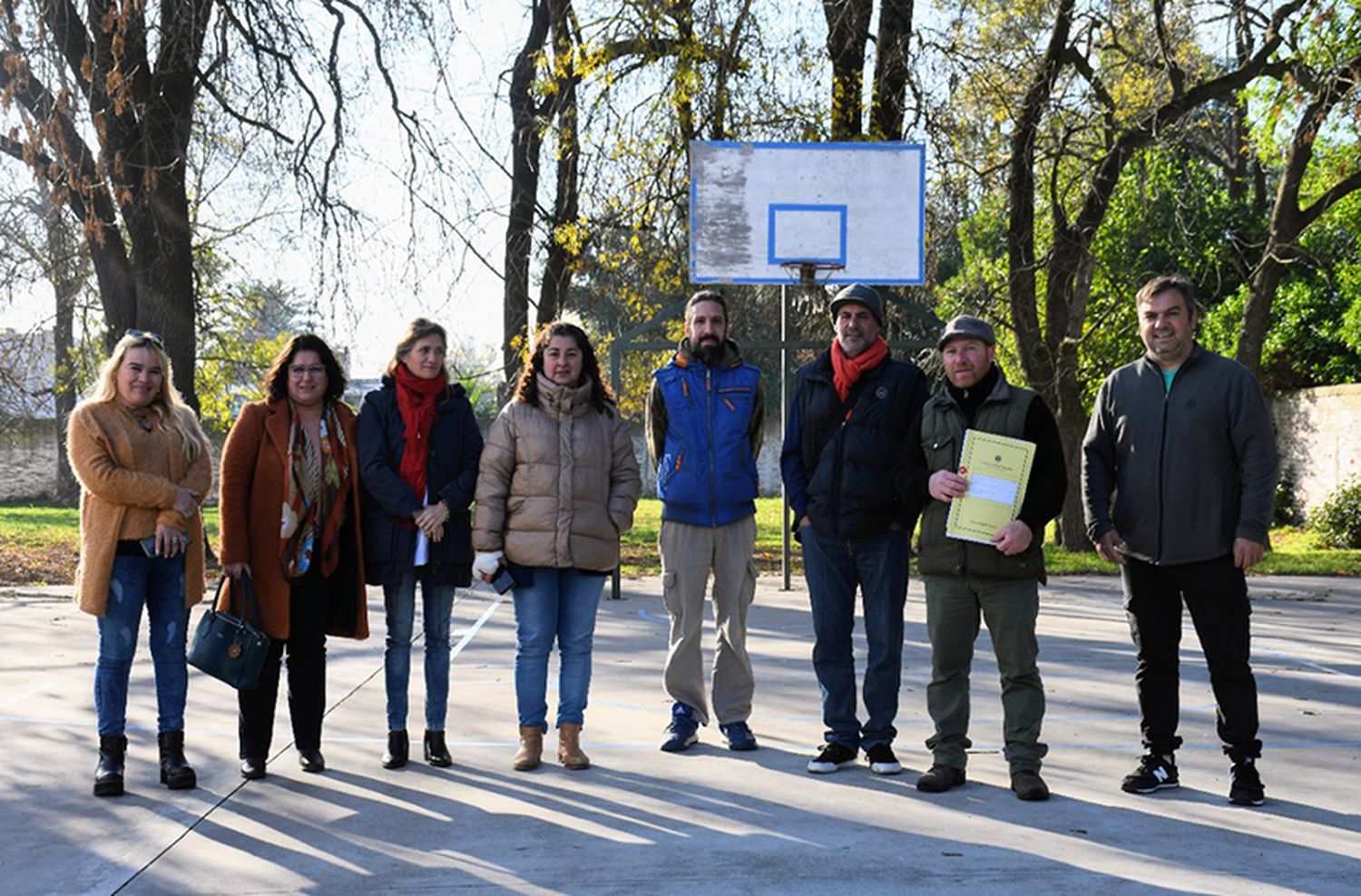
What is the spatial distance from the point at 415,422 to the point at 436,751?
1.41 meters

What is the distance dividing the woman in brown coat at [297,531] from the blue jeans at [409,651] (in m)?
0.16

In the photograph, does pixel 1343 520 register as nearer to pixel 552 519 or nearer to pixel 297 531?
pixel 552 519

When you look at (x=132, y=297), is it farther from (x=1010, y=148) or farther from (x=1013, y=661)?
(x=1013, y=661)

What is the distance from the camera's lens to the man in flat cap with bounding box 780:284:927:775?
19.6ft

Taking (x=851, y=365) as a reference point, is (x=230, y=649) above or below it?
below

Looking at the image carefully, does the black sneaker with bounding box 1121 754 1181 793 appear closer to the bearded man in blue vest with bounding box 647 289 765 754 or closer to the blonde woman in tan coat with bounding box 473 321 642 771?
the bearded man in blue vest with bounding box 647 289 765 754

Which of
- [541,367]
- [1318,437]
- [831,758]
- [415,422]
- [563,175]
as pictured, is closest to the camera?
[831,758]

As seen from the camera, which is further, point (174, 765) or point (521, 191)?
point (521, 191)

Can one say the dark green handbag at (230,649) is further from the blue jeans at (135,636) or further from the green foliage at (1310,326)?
the green foliage at (1310,326)

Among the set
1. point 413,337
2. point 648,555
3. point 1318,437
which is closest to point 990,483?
point 413,337

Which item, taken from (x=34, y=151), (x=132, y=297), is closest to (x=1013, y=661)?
(x=34, y=151)

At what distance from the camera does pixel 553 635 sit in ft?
20.7

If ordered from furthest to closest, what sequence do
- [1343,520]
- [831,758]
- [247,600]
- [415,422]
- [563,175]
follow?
[1343,520] < [563,175] < [415,422] < [831,758] < [247,600]

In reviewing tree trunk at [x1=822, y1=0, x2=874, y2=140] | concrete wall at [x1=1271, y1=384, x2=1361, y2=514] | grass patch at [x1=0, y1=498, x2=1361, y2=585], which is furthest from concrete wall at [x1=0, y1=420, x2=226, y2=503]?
concrete wall at [x1=1271, y1=384, x2=1361, y2=514]
